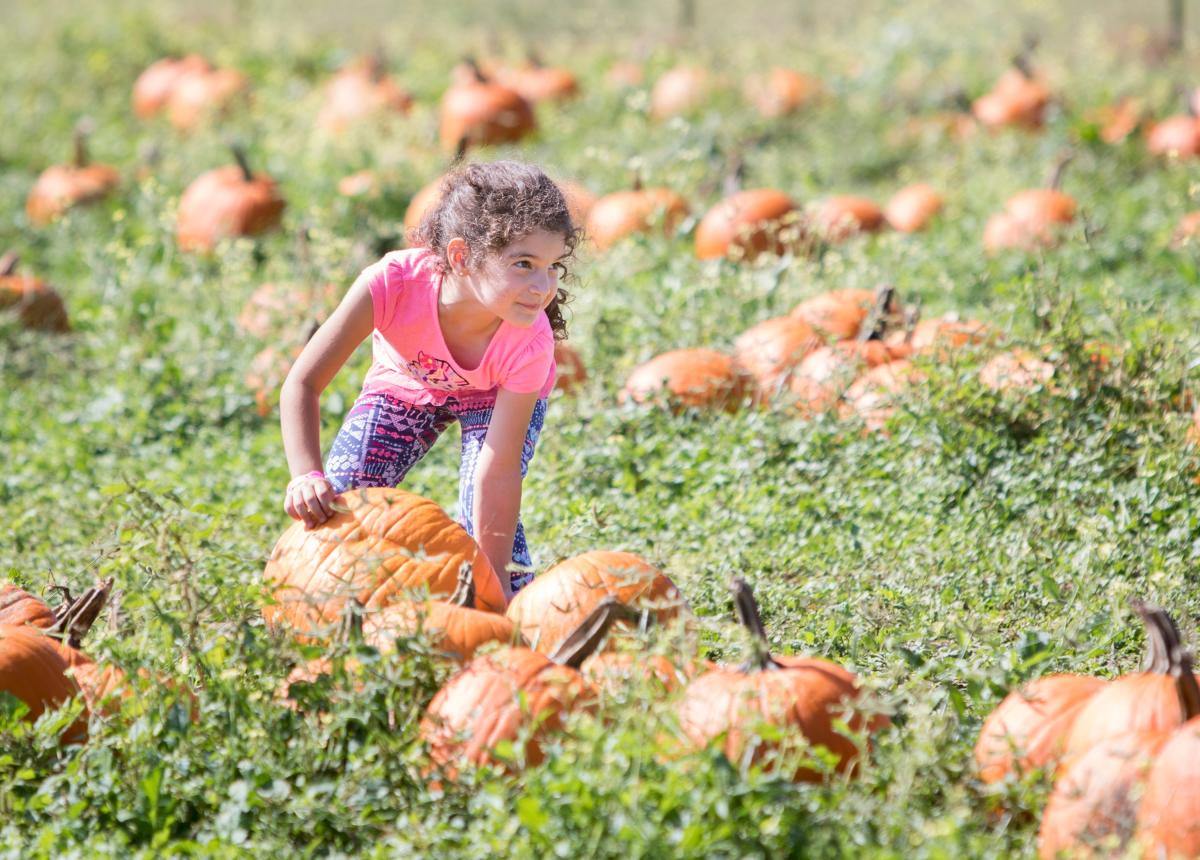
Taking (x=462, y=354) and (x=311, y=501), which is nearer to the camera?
(x=311, y=501)

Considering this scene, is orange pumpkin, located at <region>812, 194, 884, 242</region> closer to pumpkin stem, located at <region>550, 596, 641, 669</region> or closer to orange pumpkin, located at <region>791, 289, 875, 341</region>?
orange pumpkin, located at <region>791, 289, 875, 341</region>

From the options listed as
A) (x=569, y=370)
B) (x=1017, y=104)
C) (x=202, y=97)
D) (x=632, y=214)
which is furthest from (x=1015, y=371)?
(x=202, y=97)

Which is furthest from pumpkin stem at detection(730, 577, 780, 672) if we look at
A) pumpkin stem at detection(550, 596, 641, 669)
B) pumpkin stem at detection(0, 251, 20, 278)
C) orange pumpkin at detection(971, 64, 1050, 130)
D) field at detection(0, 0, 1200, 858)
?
orange pumpkin at detection(971, 64, 1050, 130)

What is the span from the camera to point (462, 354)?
13.3 feet

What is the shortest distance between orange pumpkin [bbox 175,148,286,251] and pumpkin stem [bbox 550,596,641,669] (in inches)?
210

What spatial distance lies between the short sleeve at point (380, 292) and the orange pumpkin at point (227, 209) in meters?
4.10

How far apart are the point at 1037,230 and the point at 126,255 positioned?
4.40 meters

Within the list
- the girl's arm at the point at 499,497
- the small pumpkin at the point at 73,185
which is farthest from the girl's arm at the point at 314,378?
the small pumpkin at the point at 73,185

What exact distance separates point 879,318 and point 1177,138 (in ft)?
15.2

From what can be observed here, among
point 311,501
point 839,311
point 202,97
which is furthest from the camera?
point 202,97

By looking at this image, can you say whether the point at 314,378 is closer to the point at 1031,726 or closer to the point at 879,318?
the point at 1031,726

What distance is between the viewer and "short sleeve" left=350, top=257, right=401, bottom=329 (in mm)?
3918

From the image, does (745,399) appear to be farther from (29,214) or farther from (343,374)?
(29,214)

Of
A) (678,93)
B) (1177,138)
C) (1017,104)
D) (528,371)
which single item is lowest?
(1177,138)
